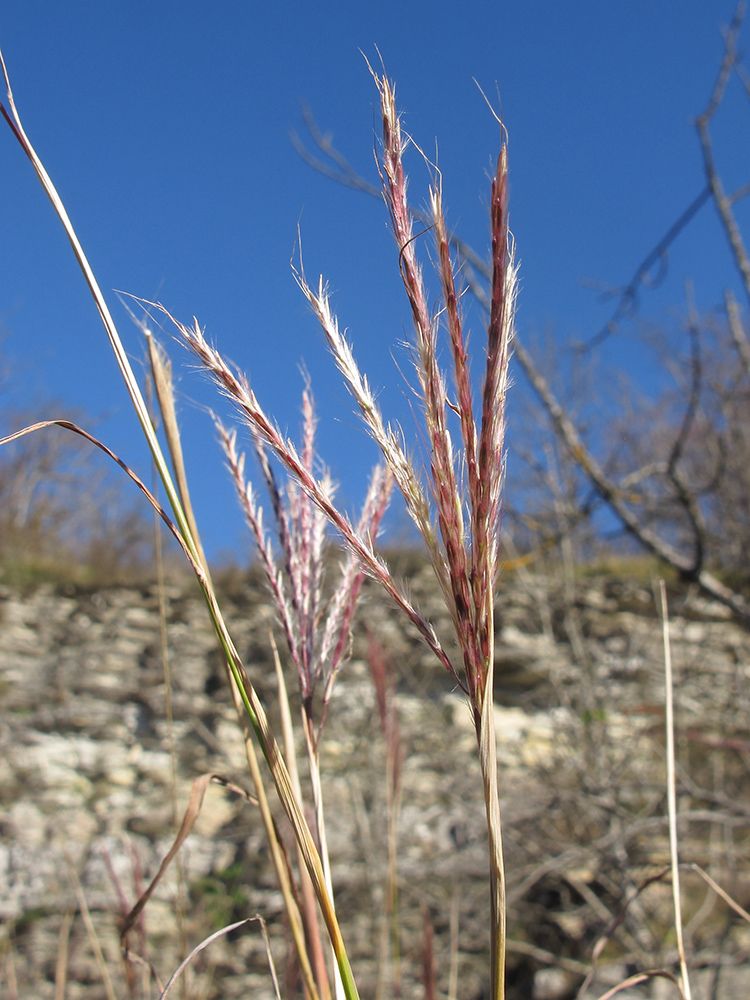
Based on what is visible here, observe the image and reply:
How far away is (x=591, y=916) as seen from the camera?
3756 millimetres

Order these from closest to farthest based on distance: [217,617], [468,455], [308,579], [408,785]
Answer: [468,455] → [217,617] → [308,579] → [408,785]

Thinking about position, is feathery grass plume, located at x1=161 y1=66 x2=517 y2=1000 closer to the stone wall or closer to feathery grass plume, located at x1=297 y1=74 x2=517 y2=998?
feathery grass plume, located at x1=297 y1=74 x2=517 y2=998

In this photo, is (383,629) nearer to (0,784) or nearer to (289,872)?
(0,784)

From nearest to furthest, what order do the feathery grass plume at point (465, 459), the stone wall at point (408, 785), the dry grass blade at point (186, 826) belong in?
the feathery grass plume at point (465, 459), the dry grass blade at point (186, 826), the stone wall at point (408, 785)

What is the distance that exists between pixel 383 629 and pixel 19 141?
583 centimetres

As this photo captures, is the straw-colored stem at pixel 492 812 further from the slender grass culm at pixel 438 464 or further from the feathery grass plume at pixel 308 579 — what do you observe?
the feathery grass plume at pixel 308 579

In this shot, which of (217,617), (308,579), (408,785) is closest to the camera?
(217,617)

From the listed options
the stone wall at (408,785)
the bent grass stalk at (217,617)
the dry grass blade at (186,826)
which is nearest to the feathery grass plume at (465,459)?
the bent grass stalk at (217,617)

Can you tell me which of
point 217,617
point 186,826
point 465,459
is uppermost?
point 465,459

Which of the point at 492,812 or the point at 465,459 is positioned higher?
the point at 465,459

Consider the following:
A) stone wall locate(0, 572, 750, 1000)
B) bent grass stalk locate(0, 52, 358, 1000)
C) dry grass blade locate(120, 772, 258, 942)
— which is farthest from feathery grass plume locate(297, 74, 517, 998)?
stone wall locate(0, 572, 750, 1000)

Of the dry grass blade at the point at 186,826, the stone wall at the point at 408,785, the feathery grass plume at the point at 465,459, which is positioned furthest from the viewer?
the stone wall at the point at 408,785

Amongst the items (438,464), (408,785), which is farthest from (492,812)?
(408,785)

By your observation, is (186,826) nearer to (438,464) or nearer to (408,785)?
(438,464)
